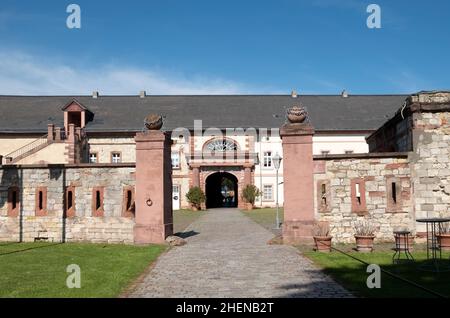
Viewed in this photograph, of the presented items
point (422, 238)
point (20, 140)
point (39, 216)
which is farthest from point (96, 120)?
point (422, 238)

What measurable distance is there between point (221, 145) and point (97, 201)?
2523cm

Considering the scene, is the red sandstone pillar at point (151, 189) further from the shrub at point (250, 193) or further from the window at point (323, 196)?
the shrub at point (250, 193)

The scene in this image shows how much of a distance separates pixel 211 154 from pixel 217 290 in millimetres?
31006

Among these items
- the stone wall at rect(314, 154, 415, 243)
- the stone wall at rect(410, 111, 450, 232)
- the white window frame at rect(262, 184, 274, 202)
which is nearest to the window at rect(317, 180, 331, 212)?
the stone wall at rect(314, 154, 415, 243)

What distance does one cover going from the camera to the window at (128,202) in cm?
1327

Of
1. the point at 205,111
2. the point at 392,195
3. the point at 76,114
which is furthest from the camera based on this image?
the point at 205,111

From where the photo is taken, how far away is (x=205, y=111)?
41062 mm

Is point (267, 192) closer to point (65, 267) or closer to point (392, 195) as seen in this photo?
point (392, 195)

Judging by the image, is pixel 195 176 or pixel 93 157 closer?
pixel 195 176

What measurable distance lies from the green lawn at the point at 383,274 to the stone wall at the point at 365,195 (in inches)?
60.9

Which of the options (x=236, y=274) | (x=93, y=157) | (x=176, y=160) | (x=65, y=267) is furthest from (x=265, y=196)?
(x=236, y=274)

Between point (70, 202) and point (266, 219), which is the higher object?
point (70, 202)

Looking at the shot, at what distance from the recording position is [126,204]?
13.3 meters
